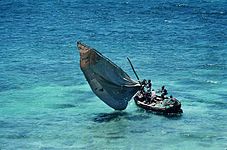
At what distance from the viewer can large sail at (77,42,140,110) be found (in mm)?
69812

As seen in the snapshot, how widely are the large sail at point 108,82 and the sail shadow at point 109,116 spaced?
2.30 ft

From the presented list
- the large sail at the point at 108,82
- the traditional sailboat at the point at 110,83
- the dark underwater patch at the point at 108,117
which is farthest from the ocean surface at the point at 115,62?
the large sail at the point at 108,82

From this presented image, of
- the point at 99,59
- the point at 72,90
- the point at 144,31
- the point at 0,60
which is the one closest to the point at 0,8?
the point at 144,31

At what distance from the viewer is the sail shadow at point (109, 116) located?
6862 centimetres

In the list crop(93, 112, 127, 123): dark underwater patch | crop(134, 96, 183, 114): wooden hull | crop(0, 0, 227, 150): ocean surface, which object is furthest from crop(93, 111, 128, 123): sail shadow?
crop(134, 96, 183, 114): wooden hull

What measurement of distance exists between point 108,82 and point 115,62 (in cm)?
2726

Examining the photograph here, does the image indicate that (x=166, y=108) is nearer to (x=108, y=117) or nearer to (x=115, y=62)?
(x=108, y=117)

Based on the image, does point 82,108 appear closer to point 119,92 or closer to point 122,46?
point 119,92

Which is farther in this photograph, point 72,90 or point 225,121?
point 72,90

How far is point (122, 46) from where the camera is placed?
110m

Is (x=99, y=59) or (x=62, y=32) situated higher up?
(x=99, y=59)

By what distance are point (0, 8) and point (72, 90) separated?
243 ft

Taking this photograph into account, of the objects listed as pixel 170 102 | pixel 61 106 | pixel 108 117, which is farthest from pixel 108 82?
pixel 170 102

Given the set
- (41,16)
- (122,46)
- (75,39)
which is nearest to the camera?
(122,46)
